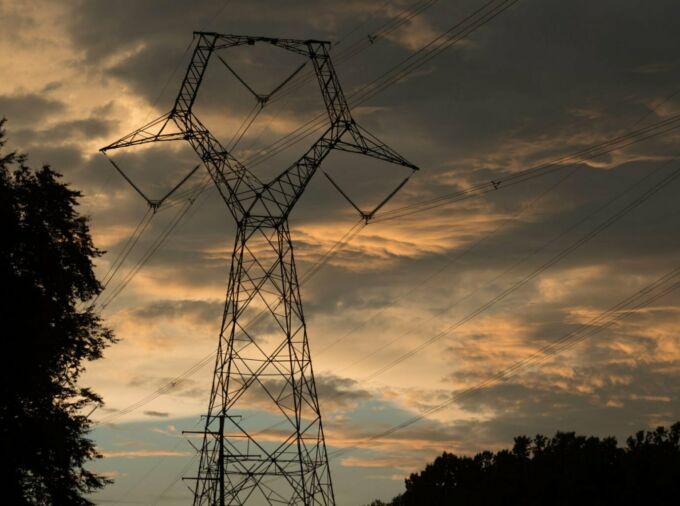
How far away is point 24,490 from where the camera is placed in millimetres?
39312

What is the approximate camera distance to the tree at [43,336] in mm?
38906

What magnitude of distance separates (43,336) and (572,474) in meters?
37.9

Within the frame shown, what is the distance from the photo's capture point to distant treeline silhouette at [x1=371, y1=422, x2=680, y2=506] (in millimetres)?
58344

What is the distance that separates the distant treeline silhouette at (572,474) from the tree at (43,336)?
31342 millimetres

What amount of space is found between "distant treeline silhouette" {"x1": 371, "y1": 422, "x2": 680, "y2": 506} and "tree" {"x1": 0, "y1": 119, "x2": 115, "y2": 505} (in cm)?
3134

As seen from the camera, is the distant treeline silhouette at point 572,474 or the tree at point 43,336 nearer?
the tree at point 43,336

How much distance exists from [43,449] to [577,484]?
1433 inches

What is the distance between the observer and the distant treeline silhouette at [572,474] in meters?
58.3

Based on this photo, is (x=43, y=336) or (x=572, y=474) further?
(x=572, y=474)

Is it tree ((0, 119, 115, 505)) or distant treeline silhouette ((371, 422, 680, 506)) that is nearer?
→ tree ((0, 119, 115, 505))

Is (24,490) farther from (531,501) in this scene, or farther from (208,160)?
(531,501)

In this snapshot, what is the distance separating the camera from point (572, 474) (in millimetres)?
64750

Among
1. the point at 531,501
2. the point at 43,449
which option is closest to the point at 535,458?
the point at 531,501

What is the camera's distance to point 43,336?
38938 mm
